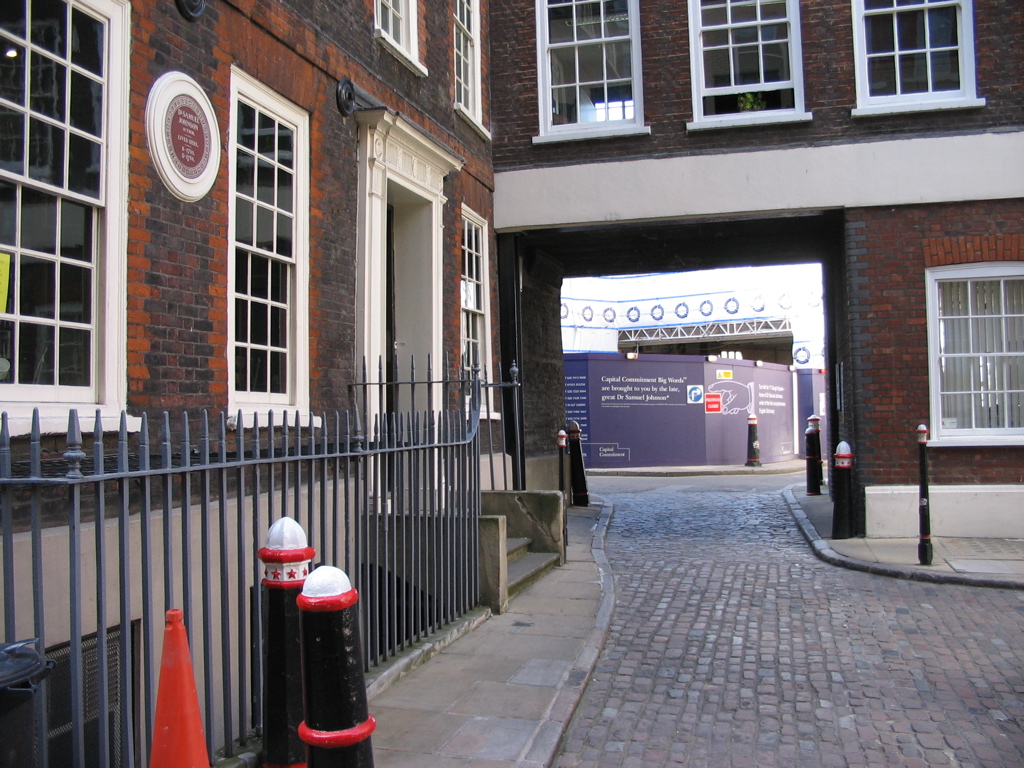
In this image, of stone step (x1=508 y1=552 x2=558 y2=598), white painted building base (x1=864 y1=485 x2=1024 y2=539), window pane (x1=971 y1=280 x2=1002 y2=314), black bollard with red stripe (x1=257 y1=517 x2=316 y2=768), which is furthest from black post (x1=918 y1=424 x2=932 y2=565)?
black bollard with red stripe (x1=257 y1=517 x2=316 y2=768)

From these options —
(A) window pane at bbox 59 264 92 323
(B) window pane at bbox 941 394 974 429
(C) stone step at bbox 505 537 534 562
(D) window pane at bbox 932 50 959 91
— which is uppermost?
(D) window pane at bbox 932 50 959 91

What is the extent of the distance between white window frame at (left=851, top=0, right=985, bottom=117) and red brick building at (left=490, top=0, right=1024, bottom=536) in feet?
0.07

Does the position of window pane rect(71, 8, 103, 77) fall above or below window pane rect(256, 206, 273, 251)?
above

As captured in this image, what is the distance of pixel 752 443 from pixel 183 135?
62.2ft

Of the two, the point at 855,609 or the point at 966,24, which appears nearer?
the point at 855,609

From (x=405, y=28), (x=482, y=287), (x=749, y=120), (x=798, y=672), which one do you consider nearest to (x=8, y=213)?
(x=798, y=672)

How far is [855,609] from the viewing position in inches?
272

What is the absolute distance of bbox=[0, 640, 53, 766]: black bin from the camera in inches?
86.1

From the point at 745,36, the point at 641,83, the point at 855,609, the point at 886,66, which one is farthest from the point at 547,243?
the point at 855,609

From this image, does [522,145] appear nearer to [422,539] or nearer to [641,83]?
[641,83]

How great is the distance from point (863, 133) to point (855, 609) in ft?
19.5

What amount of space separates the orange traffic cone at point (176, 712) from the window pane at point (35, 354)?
2.11 m

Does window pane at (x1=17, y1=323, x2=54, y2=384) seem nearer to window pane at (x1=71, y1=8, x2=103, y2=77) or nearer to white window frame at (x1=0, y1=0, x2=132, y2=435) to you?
white window frame at (x1=0, y1=0, x2=132, y2=435)

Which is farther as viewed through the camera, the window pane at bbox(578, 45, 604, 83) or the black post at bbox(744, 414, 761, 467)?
the black post at bbox(744, 414, 761, 467)
